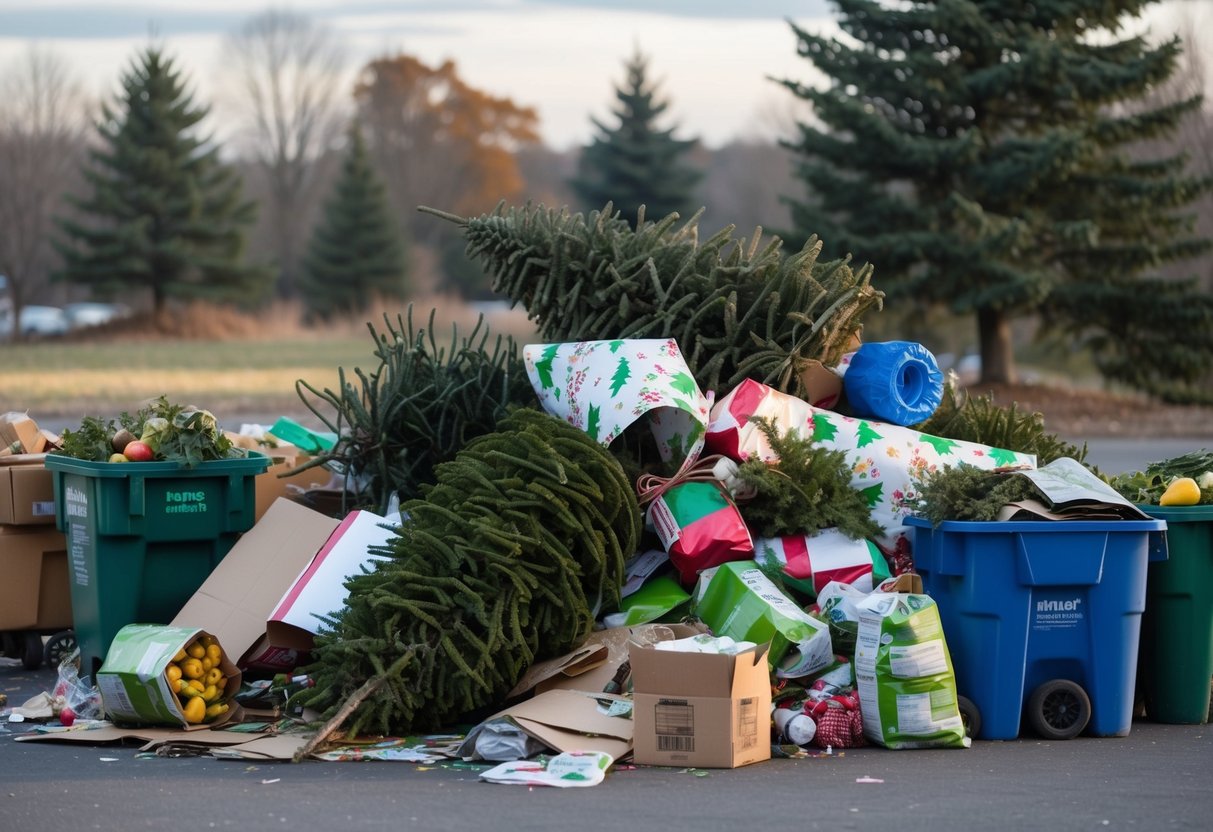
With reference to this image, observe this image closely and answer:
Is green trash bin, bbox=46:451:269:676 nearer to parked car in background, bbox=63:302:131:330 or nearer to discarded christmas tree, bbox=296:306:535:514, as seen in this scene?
discarded christmas tree, bbox=296:306:535:514

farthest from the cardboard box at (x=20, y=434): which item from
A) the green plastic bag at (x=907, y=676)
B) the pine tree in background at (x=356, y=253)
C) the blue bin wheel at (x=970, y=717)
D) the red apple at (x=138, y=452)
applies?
the pine tree in background at (x=356, y=253)

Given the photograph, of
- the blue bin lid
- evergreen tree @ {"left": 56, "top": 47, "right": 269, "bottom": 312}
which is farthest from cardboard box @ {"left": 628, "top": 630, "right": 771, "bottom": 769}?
evergreen tree @ {"left": 56, "top": 47, "right": 269, "bottom": 312}

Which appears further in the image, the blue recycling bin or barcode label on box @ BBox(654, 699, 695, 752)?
the blue recycling bin

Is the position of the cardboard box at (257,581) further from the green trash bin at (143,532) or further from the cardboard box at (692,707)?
the cardboard box at (692,707)

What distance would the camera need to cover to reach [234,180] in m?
43.7

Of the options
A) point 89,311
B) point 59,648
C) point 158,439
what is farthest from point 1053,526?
point 89,311

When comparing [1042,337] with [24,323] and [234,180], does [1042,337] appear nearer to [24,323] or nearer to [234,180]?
[234,180]

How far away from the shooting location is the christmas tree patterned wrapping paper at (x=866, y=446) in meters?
6.28

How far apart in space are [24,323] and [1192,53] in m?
38.7

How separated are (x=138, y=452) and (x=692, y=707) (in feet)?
8.83

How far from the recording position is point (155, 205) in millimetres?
40438

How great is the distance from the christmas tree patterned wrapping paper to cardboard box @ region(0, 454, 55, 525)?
314 cm

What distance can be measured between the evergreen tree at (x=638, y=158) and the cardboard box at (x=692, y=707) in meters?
40.8

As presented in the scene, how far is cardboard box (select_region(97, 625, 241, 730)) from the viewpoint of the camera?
5.29m
